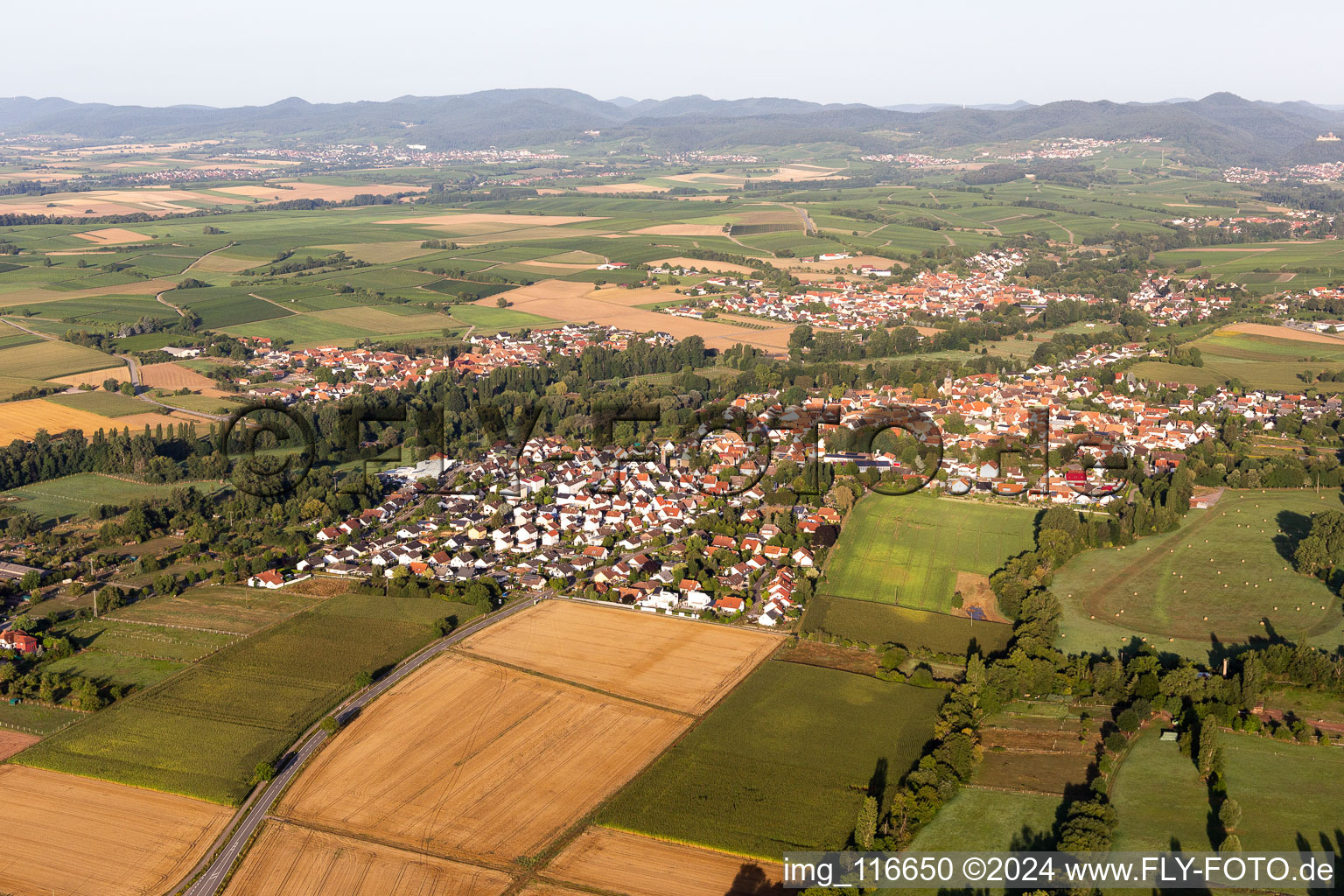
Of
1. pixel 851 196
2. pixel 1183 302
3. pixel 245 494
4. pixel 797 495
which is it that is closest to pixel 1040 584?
pixel 797 495

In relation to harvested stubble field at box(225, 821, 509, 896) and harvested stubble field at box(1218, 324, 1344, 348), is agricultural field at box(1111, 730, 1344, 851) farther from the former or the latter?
harvested stubble field at box(1218, 324, 1344, 348)

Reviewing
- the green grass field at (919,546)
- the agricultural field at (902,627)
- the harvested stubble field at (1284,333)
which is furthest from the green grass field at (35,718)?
the harvested stubble field at (1284,333)

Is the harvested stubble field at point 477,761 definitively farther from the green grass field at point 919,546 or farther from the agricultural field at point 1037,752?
the green grass field at point 919,546

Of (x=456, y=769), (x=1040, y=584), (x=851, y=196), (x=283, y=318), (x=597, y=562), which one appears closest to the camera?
(x=456, y=769)

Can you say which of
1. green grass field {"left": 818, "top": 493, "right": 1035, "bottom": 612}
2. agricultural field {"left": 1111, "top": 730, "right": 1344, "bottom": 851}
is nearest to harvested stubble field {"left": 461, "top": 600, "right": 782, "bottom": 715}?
green grass field {"left": 818, "top": 493, "right": 1035, "bottom": 612}

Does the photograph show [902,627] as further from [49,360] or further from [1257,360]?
[49,360]

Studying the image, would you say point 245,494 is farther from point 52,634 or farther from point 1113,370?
point 1113,370
